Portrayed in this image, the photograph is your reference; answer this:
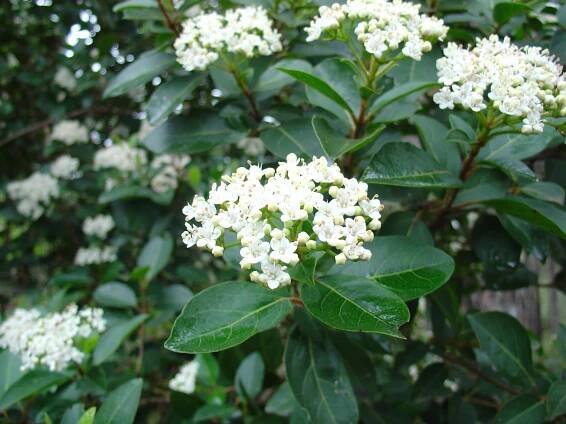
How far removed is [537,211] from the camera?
135cm

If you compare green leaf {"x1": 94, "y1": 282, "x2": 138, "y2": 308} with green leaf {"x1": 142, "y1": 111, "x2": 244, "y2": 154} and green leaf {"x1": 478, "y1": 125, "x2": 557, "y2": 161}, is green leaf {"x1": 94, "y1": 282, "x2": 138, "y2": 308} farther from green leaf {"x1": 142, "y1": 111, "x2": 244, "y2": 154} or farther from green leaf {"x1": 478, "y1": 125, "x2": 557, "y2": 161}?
green leaf {"x1": 478, "y1": 125, "x2": 557, "y2": 161}

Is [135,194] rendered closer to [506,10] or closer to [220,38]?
[220,38]

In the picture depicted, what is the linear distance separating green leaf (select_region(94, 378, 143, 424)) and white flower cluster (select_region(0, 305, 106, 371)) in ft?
0.96

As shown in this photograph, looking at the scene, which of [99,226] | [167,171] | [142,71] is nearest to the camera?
[142,71]

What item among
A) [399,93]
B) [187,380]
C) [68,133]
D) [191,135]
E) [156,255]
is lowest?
[187,380]

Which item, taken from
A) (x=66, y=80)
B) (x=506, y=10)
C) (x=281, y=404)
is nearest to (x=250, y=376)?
(x=281, y=404)

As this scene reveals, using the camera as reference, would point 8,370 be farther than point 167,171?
No

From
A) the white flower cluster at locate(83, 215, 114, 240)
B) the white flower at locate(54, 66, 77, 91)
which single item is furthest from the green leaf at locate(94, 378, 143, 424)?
the white flower at locate(54, 66, 77, 91)

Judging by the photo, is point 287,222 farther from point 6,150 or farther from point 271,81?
point 6,150

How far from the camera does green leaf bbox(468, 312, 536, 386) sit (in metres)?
1.68

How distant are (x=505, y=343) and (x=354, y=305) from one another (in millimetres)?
792

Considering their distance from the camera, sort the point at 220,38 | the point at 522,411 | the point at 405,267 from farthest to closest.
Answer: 1. the point at 220,38
2. the point at 522,411
3. the point at 405,267

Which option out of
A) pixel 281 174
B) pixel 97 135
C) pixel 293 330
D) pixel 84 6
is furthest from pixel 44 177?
pixel 281 174

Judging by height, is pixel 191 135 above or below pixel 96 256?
above
